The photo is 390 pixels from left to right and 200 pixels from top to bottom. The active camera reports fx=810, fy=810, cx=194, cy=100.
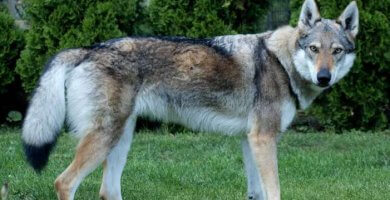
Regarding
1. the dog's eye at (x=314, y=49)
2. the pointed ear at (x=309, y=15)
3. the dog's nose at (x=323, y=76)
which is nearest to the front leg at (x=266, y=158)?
the dog's nose at (x=323, y=76)

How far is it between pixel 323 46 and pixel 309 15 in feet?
1.18

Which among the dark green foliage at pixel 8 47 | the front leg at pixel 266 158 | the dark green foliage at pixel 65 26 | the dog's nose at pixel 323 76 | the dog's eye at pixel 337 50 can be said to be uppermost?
the dog's eye at pixel 337 50

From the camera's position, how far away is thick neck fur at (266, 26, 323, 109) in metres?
6.14

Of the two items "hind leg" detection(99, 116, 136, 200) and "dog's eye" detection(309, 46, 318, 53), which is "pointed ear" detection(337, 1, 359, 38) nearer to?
"dog's eye" detection(309, 46, 318, 53)

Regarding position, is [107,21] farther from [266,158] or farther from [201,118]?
[266,158]

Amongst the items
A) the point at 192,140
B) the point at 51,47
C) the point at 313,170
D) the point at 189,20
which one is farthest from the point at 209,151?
the point at 51,47

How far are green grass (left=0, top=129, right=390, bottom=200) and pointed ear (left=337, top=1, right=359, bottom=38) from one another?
136cm

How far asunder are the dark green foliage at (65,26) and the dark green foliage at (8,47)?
359 mm

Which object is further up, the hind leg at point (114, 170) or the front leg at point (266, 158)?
the front leg at point (266, 158)

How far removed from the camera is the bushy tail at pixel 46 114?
5.69 meters

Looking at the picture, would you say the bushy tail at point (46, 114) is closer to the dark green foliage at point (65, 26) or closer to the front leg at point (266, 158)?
the front leg at point (266, 158)

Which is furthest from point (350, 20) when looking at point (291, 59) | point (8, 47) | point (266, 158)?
point (8, 47)

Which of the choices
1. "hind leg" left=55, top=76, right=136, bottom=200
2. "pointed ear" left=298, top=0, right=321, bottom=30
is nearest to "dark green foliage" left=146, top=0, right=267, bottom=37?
"pointed ear" left=298, top=0, right=321, bottom=30

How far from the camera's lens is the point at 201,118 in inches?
245
